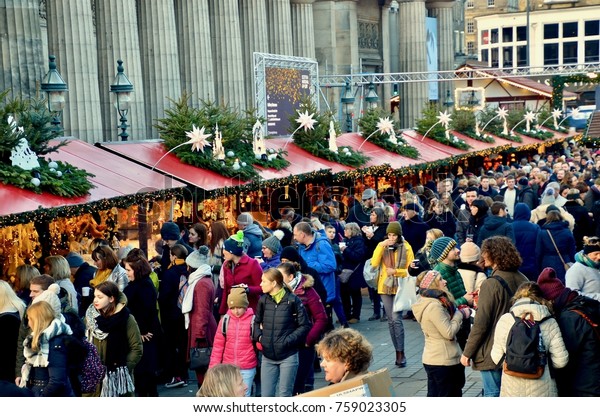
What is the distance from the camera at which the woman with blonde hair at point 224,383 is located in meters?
6.59

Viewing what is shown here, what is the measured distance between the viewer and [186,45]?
31359mm

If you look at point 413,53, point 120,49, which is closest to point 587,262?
point 120,49

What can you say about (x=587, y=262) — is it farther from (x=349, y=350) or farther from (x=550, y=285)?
(x=349, y=350)

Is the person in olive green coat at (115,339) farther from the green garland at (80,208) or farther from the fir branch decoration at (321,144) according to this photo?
the fir branch decoration at (321,144)

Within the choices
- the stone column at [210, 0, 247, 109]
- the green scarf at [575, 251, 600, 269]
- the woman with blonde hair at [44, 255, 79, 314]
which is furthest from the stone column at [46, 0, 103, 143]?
the green scarf at [575, 251, 600, 269]

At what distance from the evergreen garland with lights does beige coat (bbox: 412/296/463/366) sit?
598 centimetres

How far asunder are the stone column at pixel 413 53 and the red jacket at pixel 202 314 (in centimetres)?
3866

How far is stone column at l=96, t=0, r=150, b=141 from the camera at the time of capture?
26.4 meters

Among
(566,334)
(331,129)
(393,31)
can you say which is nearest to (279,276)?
(566,334)

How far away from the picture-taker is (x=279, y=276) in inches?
412

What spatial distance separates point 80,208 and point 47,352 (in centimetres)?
623

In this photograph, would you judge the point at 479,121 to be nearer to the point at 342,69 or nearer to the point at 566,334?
the point at 342,69

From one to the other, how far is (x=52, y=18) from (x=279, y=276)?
14.6 meters

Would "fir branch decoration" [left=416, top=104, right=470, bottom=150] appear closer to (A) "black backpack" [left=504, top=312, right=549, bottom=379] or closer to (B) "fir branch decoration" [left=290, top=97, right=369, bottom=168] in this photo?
(B) "fir branch decoration" [left=290, top=97, right=369, bottom=168]
